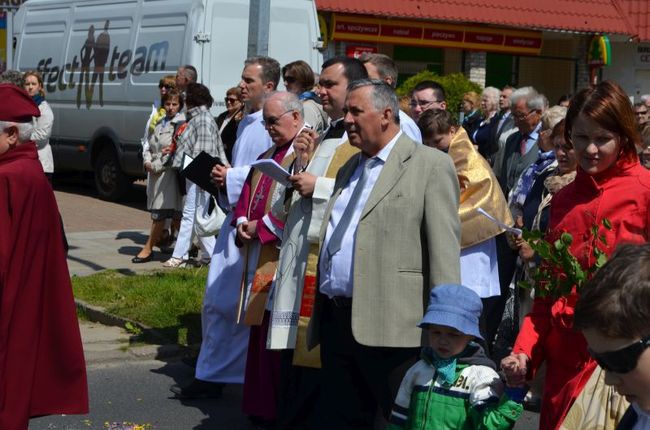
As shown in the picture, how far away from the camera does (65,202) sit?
1781 cm

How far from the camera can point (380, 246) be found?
5.21m

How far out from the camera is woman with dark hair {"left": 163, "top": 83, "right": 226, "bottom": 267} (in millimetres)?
11391

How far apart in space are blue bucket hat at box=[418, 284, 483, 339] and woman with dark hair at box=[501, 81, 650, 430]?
35cm

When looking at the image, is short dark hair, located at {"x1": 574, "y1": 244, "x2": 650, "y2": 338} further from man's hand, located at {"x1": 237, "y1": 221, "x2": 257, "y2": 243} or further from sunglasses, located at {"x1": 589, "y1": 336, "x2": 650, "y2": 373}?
man's hand, located at {"x1": 237, "y1": 221, "x2": 257, "y2": 243}

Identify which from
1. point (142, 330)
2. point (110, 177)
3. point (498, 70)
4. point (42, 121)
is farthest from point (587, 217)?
point (498, 70)

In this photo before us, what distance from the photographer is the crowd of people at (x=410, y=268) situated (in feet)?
12.9

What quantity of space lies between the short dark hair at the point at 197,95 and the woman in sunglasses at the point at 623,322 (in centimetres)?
915

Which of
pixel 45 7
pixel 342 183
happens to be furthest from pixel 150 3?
pixel 342 183

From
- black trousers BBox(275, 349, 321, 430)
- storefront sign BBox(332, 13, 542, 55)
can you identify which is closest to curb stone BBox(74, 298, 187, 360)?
black trousers BBox(275, 349, 321, 430)

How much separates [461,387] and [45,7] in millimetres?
15461

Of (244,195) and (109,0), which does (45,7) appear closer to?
(109,0)

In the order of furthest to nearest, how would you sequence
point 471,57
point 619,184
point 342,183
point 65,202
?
point 471,57 < point 65,202 < point 342,183 < point 619,184

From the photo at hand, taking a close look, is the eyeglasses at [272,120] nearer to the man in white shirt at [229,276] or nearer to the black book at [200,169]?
the man in white shirt at [229,276]

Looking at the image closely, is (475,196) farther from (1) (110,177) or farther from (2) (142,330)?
(1) (110,177)
